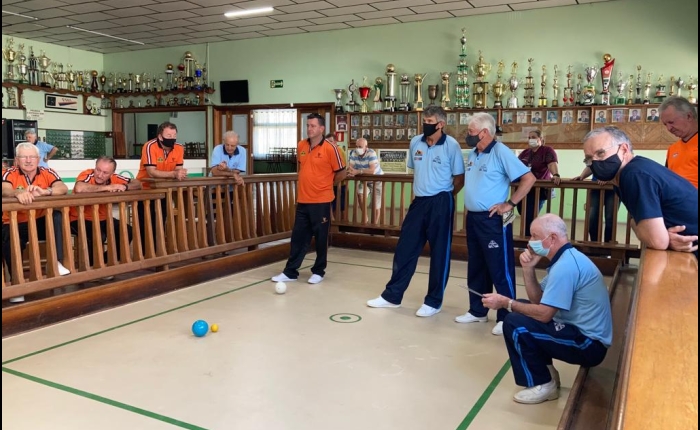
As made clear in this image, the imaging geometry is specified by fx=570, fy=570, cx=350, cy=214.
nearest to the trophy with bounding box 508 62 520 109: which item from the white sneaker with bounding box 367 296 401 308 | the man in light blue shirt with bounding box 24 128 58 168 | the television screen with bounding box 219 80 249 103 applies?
the television screen with bounding box 219 80 249 103

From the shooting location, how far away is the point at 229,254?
623 cm

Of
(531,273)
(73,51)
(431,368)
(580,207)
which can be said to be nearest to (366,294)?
(431,368)

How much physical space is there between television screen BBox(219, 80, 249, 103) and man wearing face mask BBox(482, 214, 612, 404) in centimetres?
1050

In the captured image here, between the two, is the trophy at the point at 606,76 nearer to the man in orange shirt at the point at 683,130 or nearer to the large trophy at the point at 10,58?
the man in orange shirt at the point at 683,130

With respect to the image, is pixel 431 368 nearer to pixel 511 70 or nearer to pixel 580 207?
pixel 580 207

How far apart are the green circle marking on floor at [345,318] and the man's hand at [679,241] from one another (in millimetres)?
2267

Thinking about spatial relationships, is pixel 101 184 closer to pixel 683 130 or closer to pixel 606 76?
pixel 683 130

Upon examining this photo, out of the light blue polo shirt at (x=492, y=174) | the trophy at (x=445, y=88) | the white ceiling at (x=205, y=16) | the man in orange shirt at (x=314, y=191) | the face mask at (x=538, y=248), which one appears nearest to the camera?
the face mask at (x=538, y=248)

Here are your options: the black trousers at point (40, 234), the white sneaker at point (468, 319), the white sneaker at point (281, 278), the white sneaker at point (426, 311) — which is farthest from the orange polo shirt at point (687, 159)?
the black trousers at point (40, 234)

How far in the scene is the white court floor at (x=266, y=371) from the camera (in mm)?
2680

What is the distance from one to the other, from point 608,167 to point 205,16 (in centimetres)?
930

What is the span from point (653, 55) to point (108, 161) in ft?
27.1

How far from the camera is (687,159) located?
341cm

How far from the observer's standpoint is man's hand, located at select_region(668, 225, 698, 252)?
249 cm
